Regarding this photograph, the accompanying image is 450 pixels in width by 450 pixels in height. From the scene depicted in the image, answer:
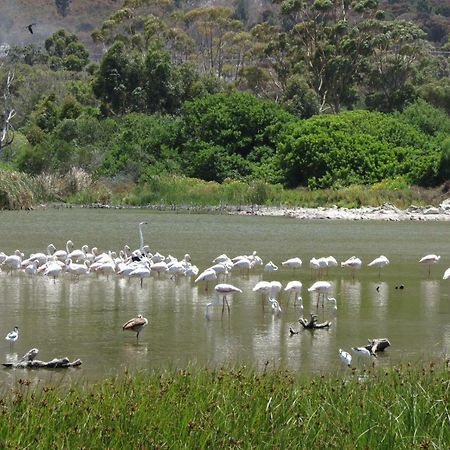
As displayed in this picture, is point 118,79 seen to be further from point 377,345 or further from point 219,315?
point 377,345

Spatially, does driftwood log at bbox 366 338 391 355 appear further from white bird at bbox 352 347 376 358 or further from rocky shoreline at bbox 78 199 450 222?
rocky shoreline at bbox 78 199 450 222

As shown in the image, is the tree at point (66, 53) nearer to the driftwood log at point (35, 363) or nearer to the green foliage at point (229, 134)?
the green foliage at point (229, 134)

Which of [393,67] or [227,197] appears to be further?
[393,67]

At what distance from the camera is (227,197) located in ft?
163

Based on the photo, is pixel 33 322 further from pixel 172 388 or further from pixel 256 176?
pixel 256 176

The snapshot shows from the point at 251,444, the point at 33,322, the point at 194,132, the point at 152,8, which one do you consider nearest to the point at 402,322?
the point at 33,322

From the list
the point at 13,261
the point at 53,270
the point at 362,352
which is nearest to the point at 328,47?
the point at 13,261

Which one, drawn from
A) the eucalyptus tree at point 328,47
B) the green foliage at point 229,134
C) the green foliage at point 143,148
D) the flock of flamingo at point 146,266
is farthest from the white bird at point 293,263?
the eucalyptus tree at point 328,47

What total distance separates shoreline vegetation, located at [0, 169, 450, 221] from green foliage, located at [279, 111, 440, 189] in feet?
4.63

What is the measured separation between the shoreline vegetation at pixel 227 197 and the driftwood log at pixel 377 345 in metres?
29.9

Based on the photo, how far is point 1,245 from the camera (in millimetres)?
27172

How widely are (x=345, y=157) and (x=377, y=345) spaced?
1551 inches

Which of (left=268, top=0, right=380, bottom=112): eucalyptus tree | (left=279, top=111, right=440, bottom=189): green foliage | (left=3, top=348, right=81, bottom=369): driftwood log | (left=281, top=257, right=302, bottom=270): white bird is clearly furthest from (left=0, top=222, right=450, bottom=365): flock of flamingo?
(left=268, top=0, right=380, bottom=112): eucalyptus tree

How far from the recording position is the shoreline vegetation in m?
44.0
